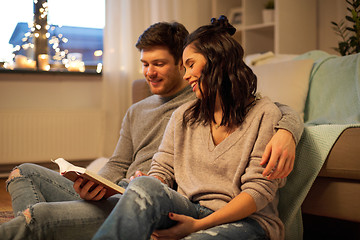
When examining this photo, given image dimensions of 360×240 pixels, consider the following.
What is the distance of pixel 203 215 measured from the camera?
1.19 m

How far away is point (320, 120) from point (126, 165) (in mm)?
861

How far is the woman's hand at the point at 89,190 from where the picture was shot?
1.19 m

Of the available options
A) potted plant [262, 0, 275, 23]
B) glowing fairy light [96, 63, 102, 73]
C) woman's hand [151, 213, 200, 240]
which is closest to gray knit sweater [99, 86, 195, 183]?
woman's hand [151, 213, 200, 240]

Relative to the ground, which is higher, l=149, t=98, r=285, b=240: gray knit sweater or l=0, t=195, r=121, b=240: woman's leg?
l=149, t=98, r=285, b=240: gray knit sweater

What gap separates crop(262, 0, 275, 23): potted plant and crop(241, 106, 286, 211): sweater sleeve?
8.04 feet

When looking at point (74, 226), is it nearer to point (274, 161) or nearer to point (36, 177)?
point (36, 177)

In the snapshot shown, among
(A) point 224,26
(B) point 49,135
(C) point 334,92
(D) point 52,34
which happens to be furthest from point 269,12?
(A) point 224,26

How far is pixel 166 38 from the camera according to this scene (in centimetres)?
159

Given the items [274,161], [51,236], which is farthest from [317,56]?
[51,236]

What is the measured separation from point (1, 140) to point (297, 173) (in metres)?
2.52

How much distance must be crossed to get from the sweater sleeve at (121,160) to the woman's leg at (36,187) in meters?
0.19

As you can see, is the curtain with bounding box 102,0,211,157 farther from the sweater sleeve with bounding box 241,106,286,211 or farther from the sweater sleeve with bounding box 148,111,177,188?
the sweater sleeve with bounding box 241,106,286,211

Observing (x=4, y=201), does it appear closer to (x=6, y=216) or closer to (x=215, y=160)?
(x=6, y=216)

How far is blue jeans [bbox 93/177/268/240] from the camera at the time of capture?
36.6 inches
